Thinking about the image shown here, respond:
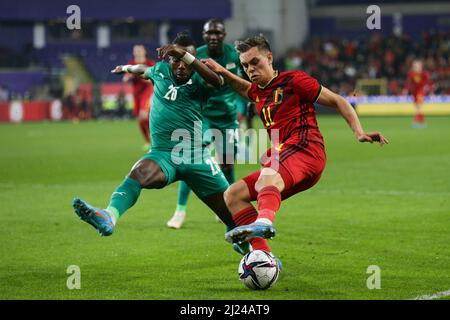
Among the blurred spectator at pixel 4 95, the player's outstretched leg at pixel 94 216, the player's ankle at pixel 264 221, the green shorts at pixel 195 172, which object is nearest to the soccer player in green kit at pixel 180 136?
the green shorts at pixel 195 172

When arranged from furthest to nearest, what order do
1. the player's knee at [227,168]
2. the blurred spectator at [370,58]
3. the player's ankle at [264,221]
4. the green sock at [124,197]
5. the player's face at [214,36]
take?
the blurred spectator at [370,58] → the player's knee at [227,168] → the player's face at [214,36] → the green sock at [124,197] → the player's ankle at [264,221]

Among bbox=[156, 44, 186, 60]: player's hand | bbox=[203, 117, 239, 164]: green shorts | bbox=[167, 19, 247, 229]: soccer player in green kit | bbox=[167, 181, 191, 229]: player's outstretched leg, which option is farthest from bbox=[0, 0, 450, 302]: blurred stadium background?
bbox=[156, 44, 186, 60]: player's hand

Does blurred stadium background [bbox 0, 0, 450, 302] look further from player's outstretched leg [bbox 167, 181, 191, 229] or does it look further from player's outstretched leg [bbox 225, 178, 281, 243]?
player's outstretched leg [bbox 225, 178, 281, 243]

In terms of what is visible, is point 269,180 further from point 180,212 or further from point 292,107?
point 180,212

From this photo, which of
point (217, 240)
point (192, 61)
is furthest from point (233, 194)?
point (217, 240)

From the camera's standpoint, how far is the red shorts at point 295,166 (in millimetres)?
7023

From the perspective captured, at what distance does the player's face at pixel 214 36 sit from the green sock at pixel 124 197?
3.44m

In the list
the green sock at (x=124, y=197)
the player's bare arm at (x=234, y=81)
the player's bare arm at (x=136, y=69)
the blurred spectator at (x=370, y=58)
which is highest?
the blurred spectator at (x=370, y=58)

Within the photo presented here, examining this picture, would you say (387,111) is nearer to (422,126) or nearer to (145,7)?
(422,126)

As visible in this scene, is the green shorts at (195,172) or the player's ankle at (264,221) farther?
the green shorts at (195,172)

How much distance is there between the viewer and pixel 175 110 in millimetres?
8359

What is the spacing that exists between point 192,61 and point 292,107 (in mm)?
993

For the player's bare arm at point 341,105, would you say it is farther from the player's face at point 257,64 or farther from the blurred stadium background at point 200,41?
the blurred stadium background at point 200,41
